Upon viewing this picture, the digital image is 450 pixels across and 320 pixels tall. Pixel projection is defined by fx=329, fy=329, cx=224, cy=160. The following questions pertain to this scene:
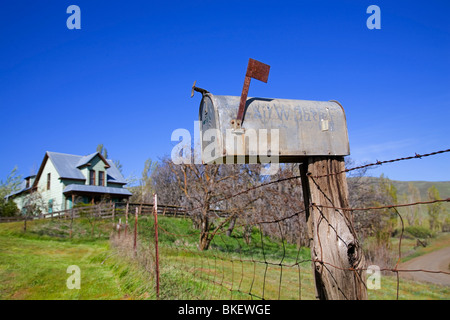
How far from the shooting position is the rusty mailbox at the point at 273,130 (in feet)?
6.70

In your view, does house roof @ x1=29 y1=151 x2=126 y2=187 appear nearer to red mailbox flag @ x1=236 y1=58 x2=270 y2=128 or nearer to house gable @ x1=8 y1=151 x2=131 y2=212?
house gable @ x1=8 y1=151 x2=131 y2=212

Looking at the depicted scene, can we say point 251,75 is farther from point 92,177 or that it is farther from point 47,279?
point 92,177

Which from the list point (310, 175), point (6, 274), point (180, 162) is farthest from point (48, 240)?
point (310, 175)

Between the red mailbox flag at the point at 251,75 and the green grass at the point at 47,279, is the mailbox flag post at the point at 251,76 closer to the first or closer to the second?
the red mailbox flag at the point at 251,75

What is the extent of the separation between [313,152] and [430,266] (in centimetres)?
2073

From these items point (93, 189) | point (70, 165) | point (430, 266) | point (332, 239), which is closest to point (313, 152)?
point (332, 239)

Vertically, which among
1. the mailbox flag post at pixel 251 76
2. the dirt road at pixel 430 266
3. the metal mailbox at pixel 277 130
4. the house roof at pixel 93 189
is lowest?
the dirt road at pixel 430 266

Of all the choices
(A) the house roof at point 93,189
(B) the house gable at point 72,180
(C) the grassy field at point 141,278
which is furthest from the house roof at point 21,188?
(C) the grassy field at point 141,278

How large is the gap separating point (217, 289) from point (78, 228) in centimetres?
1597

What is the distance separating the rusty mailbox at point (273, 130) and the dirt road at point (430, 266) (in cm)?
1675

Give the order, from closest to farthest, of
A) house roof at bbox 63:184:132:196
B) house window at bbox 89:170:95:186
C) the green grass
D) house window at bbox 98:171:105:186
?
1. the green grass
2. house roof at bbox 63:184:132:196
3. house window at bbox 89:170:95:186
4. house window at bbox 98:171:105:186

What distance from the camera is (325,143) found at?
2.09 metres

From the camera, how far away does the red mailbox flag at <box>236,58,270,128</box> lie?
208 centimetres

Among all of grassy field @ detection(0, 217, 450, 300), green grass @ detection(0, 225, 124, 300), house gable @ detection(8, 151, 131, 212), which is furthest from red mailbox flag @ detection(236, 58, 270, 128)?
house gable @ detection(8, 151, 131, 212)
